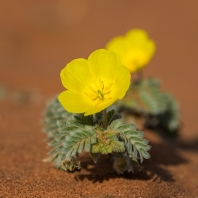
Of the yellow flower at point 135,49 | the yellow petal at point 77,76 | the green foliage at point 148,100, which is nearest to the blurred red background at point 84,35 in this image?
the green foliage at point 148,100

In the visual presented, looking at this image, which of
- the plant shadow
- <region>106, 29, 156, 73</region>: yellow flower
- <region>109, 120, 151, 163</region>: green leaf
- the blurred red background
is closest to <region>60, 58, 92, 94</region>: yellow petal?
<region>109, 120, 151, 163</region>: green leaf

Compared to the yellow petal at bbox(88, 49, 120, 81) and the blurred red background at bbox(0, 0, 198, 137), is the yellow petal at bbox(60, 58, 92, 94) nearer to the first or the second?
the yellow petal at bbox(88, 49, 120, 81)

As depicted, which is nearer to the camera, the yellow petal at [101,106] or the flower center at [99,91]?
the yellow petal at [101,106]

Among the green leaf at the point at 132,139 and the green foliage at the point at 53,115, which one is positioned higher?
the green foliage at the point at 53,115

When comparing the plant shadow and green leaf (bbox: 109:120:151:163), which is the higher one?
green leaf (bbox: 109:120:151:163)

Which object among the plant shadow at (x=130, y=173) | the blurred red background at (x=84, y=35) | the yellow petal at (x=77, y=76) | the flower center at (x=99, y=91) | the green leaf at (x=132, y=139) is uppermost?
the blurred red background at (x=84, y=35)

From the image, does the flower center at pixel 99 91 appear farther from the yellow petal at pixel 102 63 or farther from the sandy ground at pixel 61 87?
the sandy ground at pixel 61 87

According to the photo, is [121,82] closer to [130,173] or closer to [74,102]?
[74,102]

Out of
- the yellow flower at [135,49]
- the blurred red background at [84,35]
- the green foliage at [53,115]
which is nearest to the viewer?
the green foliage at [53,115]
